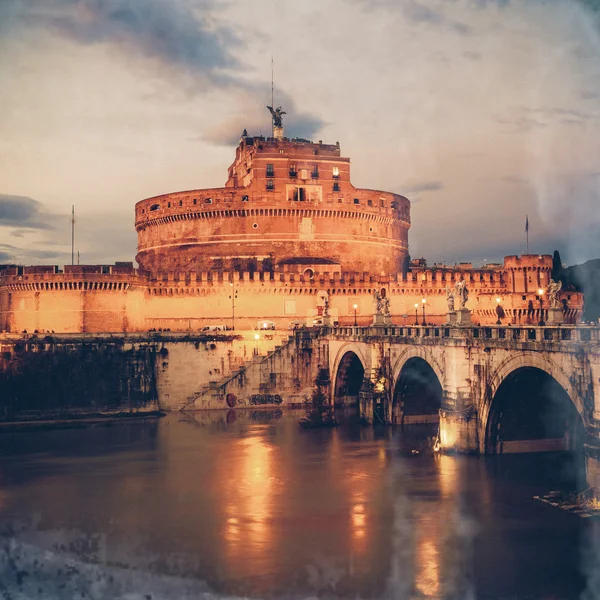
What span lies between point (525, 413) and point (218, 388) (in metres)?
30.9

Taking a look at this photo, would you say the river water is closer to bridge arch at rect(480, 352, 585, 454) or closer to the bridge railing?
bridge arch at rect(480, 352, 585, 454)

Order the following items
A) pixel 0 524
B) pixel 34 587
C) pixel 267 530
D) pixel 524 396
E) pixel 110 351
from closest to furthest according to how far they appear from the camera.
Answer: pixel 34 587 < pixel 267 530 < pixel 0 524 < pixel 524 396 < pixel 110 351

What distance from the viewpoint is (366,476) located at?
37875 millimetres

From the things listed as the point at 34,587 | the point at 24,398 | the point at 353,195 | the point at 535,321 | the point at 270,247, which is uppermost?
the point at 353,195

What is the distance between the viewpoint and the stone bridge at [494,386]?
1142 inches

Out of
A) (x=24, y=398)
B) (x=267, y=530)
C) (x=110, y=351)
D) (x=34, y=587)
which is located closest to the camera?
(x=34, y=587)

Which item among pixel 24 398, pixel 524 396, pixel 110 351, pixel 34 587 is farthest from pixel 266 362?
A: pixel 34 587

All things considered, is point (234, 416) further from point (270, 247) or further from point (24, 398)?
point (270, 247)

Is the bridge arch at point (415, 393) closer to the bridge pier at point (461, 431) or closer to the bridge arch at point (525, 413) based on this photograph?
the bridge pier at point (461, 431)

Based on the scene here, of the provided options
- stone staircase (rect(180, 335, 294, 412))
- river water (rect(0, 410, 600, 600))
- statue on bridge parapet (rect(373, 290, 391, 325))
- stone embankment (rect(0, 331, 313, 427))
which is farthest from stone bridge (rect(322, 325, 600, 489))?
stone staircase (rect(180, 335, 294, 412))

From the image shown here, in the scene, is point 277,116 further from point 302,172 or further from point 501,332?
point 501,332

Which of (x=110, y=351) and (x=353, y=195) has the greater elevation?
(x=353, y=195)

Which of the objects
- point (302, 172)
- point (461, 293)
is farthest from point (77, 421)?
point (302, 172)

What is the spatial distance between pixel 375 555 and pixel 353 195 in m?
61.7
